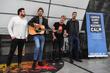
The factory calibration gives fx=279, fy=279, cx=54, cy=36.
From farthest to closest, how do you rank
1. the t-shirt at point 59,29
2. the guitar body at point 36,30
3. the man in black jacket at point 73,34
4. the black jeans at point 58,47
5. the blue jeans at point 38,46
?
the man in black jacket at point 73,34
the black jeans at point 58,47
the t-shirt at point 59,29
the guitar body at point 36,30
the blue jeans at point 38,46

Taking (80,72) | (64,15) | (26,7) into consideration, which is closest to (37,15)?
(26,7)

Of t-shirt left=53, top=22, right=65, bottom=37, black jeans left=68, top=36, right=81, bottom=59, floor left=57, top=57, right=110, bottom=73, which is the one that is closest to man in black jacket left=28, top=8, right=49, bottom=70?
t-shirt left=53, top=22, right=65, bottom=37

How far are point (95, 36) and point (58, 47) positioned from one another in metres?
1.83

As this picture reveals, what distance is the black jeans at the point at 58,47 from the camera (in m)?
10.3

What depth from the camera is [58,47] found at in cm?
1043

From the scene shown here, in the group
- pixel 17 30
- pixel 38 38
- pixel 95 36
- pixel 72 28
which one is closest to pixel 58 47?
pixel 72 28

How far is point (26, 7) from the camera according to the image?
395 inches

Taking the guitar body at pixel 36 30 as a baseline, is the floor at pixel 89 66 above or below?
below

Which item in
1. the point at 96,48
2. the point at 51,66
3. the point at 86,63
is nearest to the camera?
the point at 51,66

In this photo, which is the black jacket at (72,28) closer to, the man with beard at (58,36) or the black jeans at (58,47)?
the man with beard at (58,36)

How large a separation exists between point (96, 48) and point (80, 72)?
2576mm

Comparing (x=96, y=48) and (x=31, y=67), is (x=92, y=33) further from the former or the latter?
(x=31, y=67)

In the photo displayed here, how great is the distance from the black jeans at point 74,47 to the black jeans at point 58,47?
1.14 ft

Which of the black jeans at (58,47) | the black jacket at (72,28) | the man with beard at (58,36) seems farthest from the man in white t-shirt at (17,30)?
the black jacket at (72,28)
